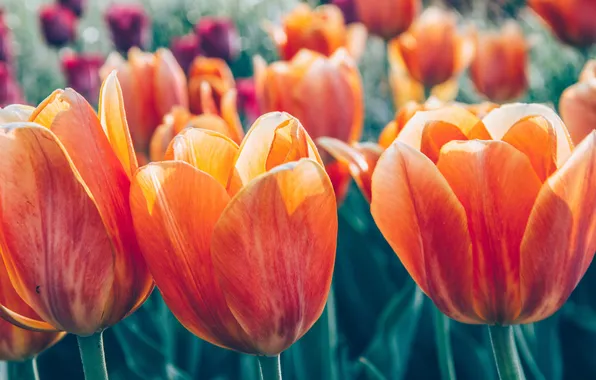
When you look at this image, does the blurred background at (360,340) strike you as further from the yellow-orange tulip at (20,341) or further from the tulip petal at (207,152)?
the tulip petal at (207,152)

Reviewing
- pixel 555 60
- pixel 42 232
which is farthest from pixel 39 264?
pixel 555 60

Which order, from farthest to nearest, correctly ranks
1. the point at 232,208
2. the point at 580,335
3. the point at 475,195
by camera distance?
the point at 580,335
the point at 475,195
the point at 232,208

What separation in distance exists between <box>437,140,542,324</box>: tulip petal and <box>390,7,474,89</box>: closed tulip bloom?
5.42 feet

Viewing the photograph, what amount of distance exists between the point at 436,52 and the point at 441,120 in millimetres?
1612

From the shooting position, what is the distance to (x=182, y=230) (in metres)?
0.65

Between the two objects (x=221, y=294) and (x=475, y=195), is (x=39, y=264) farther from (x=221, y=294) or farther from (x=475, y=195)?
(x=475, y=195)

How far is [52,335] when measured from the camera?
828 mm

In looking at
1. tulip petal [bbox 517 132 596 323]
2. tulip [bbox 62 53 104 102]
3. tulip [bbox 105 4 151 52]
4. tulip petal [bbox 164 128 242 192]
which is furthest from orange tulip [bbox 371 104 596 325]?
tulip [bbox 105 4 151 52]

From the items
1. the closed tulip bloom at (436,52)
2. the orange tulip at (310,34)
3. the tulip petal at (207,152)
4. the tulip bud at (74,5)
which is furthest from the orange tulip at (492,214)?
the tulip bud at (74,5)

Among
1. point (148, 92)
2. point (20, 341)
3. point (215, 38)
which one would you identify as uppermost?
point (20, 341)

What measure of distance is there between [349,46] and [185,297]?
1689mm

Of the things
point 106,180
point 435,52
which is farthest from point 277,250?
point 435,52

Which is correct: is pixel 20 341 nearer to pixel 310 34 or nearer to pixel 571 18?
pixel 310 34

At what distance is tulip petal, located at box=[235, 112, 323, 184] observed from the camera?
0.68 meters
